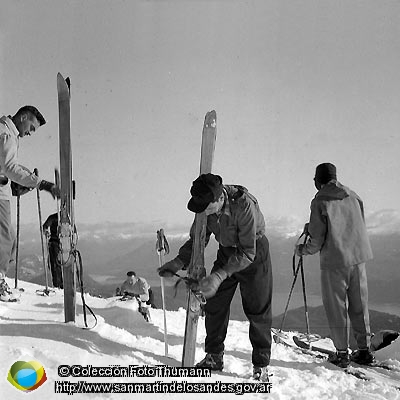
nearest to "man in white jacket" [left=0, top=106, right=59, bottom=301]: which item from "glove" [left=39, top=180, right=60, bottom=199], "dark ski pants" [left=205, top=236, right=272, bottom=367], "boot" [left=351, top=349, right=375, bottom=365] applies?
"glove" [left=39, top=180, right=60, bottom=199]

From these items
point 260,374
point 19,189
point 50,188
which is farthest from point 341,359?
point 19,189

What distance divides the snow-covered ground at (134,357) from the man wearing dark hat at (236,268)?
19 cm

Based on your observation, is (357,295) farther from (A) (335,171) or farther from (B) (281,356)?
(A) (335,171)

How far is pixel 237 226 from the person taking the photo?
249 cm

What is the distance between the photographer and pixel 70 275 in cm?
314

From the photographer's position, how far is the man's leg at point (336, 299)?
3131 millimetres

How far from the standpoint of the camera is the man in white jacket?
2.90 meters

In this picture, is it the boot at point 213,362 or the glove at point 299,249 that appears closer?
the boot at point 213,362

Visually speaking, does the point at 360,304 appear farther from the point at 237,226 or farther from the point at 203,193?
the point at 203,193

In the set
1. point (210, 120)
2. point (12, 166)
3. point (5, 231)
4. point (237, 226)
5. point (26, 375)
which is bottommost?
point (26, 375)

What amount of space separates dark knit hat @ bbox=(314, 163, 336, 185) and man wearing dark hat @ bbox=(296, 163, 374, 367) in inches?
1.6

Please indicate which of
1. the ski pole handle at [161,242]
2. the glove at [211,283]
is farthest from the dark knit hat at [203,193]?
the ski pole handle at [161,242]

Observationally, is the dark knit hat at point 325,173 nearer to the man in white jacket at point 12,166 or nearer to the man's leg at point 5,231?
the man in white jacket at point 12,166

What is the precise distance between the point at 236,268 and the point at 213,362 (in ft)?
2.25
